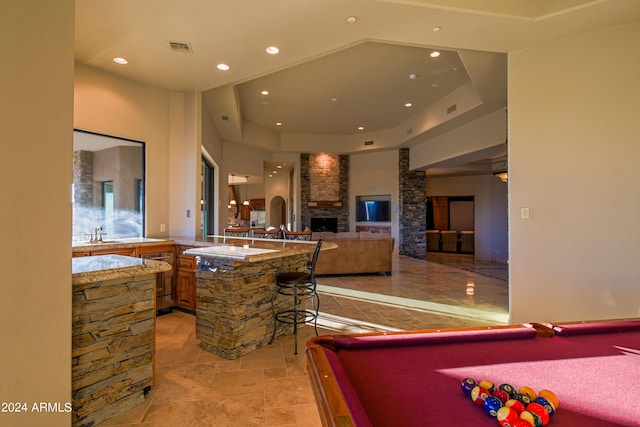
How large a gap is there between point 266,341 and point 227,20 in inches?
127

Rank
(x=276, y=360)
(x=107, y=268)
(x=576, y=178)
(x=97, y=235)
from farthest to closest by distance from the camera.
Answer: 1. (x=97, y=235)
2. (x=576, y=178)
3. (x=276, y=360)
4. (x=107, y=268)

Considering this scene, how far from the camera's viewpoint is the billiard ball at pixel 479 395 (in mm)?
961

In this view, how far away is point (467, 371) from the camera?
1175 millimetres

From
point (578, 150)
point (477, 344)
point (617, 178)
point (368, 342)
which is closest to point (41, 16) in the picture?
point (368, 342)

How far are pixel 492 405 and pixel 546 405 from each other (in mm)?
164

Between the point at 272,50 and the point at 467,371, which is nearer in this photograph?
the point at 467,371

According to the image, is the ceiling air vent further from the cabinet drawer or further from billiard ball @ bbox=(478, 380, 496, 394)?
billiard ball @ bbox=(478, 380, 496, 394)

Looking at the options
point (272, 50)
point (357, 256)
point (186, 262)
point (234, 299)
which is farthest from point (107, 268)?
point (357, 256)

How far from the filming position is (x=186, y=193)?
4465 millimetres

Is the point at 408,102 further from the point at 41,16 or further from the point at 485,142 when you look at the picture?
the point at 41,16

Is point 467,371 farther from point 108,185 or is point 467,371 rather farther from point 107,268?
point 108,185

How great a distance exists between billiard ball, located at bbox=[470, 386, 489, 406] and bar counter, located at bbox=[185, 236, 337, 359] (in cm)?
199

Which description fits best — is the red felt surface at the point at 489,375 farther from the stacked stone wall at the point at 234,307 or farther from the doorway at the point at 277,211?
the doorway at the point at 277,211

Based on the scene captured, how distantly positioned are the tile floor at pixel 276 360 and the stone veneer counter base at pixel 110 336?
143 millimetres
